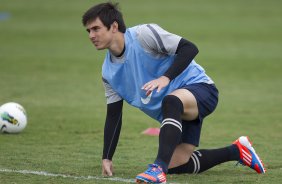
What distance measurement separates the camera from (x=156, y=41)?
7594 mm

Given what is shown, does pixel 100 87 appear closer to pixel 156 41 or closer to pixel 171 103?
pixel 156 41

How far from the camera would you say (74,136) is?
11.7 meters

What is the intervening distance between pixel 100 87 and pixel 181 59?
11488 mm

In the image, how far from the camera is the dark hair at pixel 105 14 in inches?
300

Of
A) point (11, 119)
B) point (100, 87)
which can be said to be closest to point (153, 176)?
point (11, 119)

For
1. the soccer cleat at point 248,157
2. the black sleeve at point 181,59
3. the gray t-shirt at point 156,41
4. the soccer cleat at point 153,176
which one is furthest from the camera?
the soccer cleat at point 248,157

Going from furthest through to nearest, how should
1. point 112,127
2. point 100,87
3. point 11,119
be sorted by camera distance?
point 100,87, point 11,119, point 112,127

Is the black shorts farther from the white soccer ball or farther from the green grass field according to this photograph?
the white soccer ball

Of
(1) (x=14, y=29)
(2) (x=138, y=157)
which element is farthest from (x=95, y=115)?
(1) (x=14, y=29)

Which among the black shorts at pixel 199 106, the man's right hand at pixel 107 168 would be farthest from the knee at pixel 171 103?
the man's right hand at pixel 107 168

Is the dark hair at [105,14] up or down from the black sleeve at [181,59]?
up

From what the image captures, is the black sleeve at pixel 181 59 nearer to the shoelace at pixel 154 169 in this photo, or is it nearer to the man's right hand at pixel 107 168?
the shoelace at pixel 154 169

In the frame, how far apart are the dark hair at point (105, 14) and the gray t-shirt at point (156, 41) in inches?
11.0

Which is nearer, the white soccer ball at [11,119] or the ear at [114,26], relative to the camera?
the ear at [114,26]
